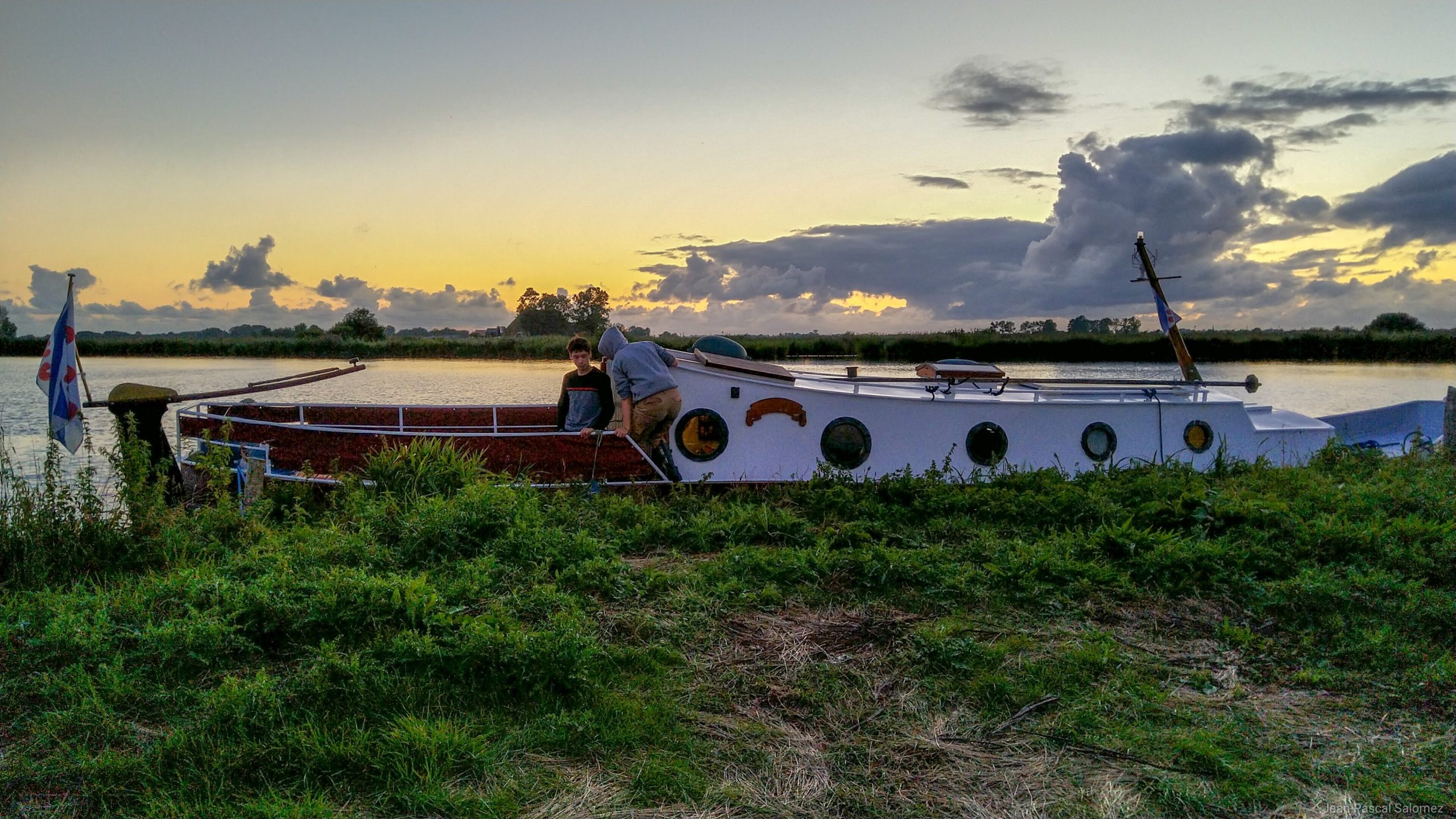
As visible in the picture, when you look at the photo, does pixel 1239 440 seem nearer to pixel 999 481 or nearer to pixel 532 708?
pixel 999 481

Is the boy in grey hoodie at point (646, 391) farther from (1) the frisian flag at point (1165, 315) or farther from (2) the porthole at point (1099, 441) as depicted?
(1) the frisian flag at point (1165, 315)

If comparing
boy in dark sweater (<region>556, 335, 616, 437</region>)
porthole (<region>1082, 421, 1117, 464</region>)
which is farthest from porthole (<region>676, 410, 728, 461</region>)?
porthole (<region>1082, 421, 1117, 464</region>)

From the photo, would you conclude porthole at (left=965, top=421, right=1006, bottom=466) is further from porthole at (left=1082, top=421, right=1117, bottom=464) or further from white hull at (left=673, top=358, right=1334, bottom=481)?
porthole at (left=1082, top=421, right=1117, bottom=464)

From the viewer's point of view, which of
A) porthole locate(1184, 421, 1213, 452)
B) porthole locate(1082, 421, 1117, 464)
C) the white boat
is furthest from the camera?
porthole locate(1184, 421, 1213, 452)

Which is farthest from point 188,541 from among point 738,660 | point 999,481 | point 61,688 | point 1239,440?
point 1239,440

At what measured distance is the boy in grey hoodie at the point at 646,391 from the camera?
28.2 feet

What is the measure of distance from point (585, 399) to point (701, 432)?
1296mm

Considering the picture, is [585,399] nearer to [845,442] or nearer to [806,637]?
[845,442]

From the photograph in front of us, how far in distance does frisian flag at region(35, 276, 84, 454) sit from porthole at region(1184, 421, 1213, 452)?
1230 centimetres

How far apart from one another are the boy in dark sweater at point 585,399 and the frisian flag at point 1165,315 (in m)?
8.86

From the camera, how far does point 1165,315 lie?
43.4 feet

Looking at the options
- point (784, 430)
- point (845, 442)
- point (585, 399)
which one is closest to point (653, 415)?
point (585, 399)

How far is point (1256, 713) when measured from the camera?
12.6ft

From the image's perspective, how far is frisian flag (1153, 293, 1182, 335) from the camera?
13141mm
